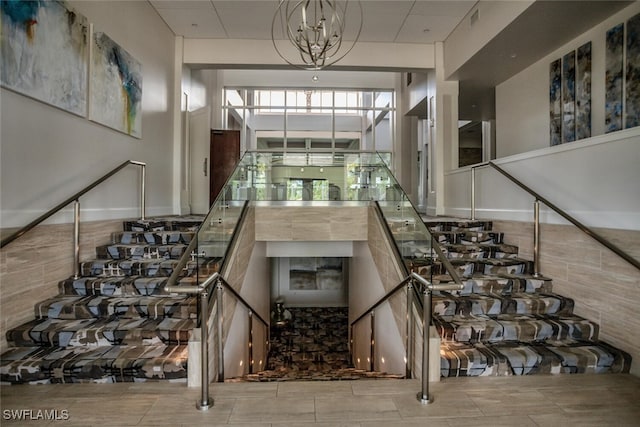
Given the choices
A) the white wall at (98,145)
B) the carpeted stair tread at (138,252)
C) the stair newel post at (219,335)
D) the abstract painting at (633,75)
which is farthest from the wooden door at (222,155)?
the abstract painting at (633,75)

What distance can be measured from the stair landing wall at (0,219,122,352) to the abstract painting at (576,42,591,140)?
7.36 m

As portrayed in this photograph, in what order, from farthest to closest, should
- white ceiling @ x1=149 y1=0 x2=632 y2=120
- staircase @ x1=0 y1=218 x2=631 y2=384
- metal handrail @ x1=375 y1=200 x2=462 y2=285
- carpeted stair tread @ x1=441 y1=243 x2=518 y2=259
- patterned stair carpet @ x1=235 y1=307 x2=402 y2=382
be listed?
patterned stair carpet @ x1=235 y1=307 x2=402 y2=382 → white ceiling @ x1=149 y1=0 x2=632 y2=120 → carpeted stair tread @ x1=441 y1=243 x2=518 y2=259 → staircase @ x1=0 y1=218 x2=631 y2=384 → metal handrail @ x1=375 y1=200 x2=462 y2=285

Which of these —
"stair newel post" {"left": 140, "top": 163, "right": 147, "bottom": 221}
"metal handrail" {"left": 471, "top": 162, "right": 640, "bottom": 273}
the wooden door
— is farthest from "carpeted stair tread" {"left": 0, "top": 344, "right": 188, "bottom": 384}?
the wooden door

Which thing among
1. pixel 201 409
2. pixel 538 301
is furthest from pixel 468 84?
pixel 201 409

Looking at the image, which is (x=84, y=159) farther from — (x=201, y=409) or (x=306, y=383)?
(x=306, y=383)

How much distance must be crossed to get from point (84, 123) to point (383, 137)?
10.1 meters

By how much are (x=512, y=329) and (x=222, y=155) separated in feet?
Result: 24.5

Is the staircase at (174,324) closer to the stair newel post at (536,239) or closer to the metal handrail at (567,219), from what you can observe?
the stair newel post at (536,239)

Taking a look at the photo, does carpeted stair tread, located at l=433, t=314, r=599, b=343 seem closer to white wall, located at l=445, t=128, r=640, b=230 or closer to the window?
white wall, located at l=445, t=128, r=640, b=230

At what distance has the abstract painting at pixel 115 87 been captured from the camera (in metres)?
4.51

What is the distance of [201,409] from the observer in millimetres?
2406

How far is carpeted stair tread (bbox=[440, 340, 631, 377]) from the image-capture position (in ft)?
9.53

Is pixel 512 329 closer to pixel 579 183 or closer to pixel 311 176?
pixel 579 183

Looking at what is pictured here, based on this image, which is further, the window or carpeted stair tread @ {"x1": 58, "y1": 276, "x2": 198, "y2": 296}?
the window
